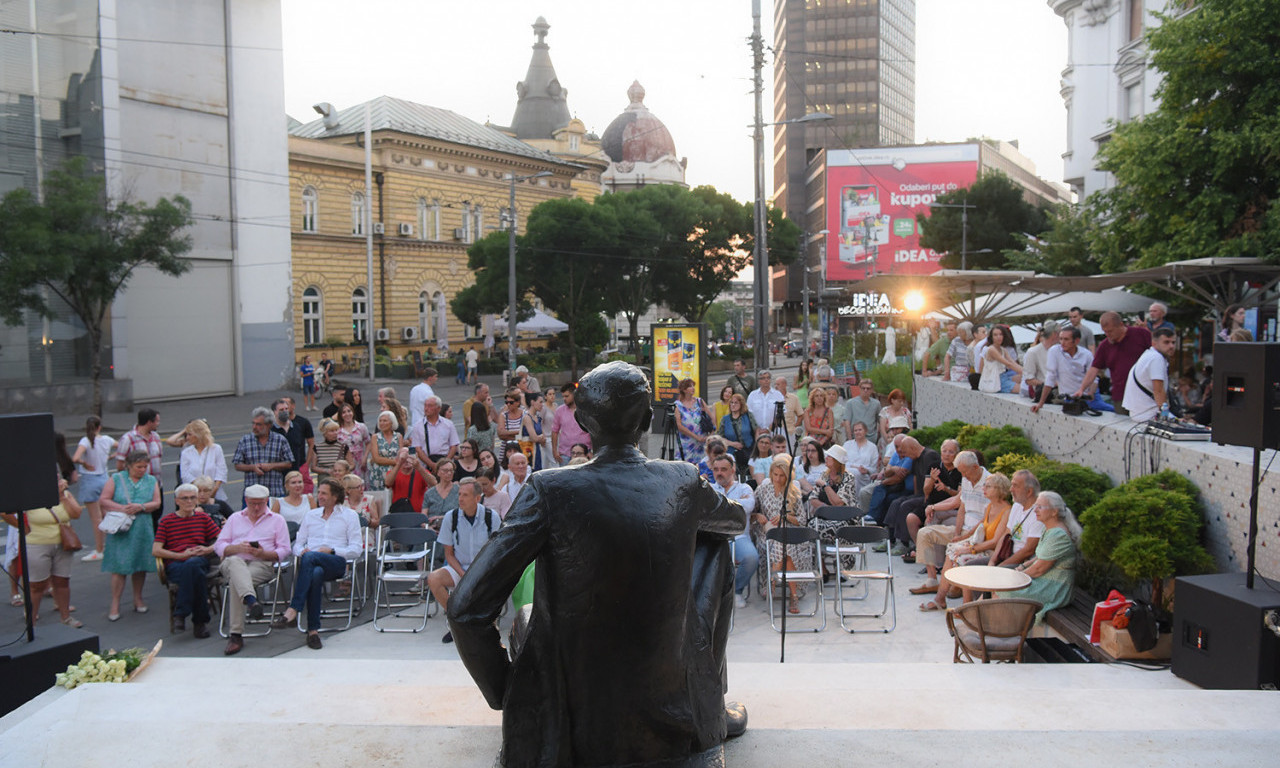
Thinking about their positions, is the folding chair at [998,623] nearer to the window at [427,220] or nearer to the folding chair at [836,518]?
the folding chair at [836,518]

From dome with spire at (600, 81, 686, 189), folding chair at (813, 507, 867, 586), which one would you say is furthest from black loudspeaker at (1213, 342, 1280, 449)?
dome with spire at (600, 81, 686, 189)

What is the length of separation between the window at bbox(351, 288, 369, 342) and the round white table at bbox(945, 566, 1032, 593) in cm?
4586

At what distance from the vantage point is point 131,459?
888cm

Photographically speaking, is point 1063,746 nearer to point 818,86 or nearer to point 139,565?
point 139,565

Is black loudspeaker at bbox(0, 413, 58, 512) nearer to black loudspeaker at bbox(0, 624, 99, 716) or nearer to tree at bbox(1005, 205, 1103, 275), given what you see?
black loudspeaker at bbox(0, 624, 99, 716)

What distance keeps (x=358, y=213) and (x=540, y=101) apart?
3808 cm

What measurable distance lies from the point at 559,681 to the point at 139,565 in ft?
23.8

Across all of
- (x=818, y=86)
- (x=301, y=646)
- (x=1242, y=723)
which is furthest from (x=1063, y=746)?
(x=818, y=86)

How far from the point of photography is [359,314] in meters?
50.4

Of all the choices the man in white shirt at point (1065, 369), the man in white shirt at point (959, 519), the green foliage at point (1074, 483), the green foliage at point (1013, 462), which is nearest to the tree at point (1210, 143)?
the man in white shirt at point (1065, 369)

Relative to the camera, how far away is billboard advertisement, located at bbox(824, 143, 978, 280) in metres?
74.8

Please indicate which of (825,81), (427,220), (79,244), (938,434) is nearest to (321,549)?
(938,434)

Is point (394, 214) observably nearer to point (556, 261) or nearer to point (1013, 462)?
point (556, 261)

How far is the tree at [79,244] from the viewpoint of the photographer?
21812 millimetres
